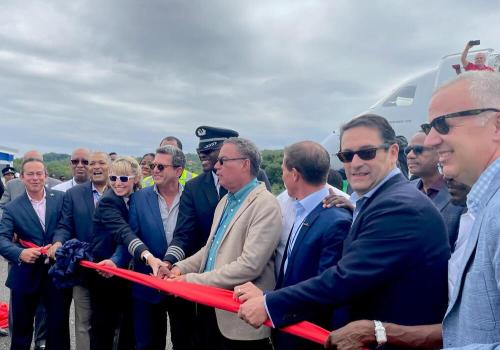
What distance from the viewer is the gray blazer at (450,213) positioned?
280 centimetres

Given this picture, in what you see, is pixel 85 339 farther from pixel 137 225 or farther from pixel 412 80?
pixel 412 80

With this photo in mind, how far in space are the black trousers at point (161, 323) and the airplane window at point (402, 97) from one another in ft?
28.8

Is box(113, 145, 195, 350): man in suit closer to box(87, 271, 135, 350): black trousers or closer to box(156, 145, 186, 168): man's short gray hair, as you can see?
box(156, 145, 186, 168): man's short gray hair

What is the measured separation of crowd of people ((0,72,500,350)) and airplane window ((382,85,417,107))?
761 cm

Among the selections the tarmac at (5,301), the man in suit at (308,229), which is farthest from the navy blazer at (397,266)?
the tarmac at (5,301)

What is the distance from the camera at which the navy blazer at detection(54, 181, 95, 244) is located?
4621mm

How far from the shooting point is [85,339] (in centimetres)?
450

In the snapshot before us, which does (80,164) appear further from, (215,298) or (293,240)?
(293,240)

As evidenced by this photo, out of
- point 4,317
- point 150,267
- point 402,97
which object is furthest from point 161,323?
point 402,97

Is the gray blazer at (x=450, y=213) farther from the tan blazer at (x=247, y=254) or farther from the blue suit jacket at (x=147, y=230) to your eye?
the blue suit jacket at (x=147, y=230)

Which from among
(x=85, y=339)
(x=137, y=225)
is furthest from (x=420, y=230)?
(x=85, y=339)

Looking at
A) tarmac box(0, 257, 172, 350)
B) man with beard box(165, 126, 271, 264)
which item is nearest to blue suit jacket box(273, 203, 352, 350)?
man with beard box(165, 126, 271, 264)

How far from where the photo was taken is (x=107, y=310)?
4.42 meters

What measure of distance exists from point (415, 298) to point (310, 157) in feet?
3.92
